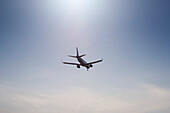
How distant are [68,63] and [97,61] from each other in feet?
53.3

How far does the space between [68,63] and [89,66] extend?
1228 centimetres

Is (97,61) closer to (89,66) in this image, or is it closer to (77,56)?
(89,66)

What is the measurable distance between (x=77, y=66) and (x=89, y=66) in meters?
Result: 7.77

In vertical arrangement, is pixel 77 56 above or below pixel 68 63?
above

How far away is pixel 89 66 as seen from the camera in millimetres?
86875

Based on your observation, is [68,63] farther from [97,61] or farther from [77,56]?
[97,61]

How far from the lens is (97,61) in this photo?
8431 centimetres

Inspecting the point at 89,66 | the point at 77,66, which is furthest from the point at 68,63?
the point at 89,66

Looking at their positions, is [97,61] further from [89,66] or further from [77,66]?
[77,66]

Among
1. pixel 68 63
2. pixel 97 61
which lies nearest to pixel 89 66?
pixel 97 61

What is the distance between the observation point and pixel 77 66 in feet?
272

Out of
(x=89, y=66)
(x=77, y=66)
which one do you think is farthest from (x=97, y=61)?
(x=77, y=66)

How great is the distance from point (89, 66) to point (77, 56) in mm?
9140

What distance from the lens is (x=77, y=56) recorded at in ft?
289
